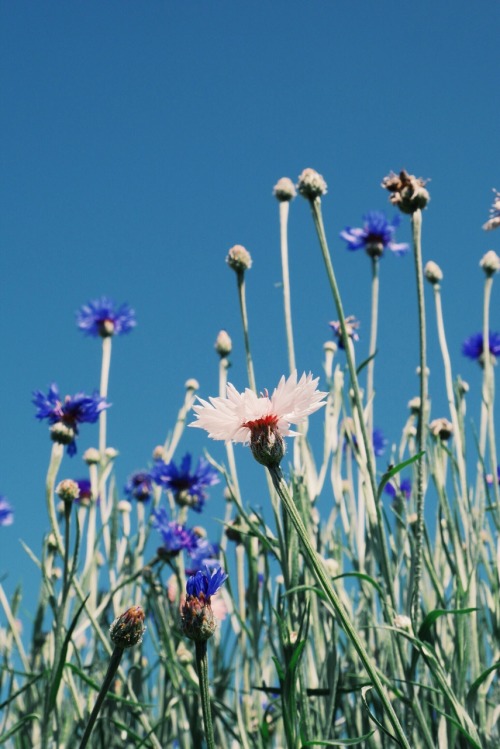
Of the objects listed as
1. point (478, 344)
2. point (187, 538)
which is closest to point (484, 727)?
point (187, 538)

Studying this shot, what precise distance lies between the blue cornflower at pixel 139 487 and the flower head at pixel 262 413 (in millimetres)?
1813

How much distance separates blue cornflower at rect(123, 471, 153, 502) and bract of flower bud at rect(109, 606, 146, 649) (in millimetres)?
1792

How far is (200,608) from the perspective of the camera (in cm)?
71

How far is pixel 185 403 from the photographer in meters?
2.21

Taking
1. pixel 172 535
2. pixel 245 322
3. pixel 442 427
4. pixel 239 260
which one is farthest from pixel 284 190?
pixel 172 535

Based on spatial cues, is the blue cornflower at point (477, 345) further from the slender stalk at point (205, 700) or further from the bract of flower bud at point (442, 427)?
the slender stalk at point (205, 700)

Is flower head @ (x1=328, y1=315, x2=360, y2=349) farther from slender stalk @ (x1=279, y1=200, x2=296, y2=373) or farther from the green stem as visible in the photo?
the green stem

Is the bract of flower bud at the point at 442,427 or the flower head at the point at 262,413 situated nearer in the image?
the flower head at the point at 262,413

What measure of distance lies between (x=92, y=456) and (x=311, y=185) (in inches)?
40.6

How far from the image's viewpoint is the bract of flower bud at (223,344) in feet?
5.94

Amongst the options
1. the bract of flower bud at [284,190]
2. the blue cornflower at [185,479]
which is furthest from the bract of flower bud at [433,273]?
the blue cornflower at [185,479]

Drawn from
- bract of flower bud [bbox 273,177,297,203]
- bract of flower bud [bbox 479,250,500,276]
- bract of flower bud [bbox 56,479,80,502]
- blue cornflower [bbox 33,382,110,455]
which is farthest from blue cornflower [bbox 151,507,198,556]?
bract of flower bud [bbox 479,250,500,276]

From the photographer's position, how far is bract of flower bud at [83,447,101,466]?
1.98m

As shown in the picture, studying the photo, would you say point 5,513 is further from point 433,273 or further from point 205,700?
point 205,700
